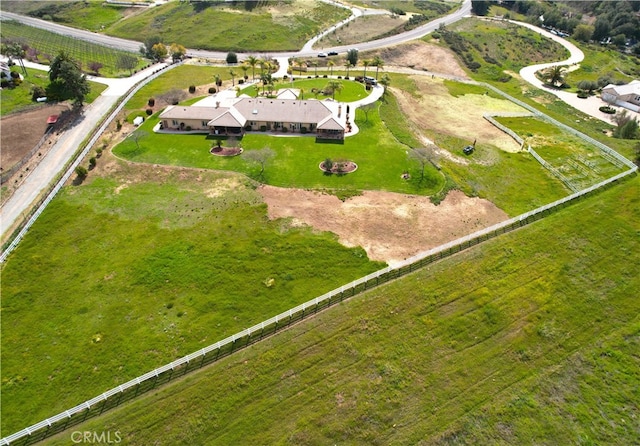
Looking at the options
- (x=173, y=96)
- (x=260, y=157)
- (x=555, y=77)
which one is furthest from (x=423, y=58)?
(x=260, y=157)

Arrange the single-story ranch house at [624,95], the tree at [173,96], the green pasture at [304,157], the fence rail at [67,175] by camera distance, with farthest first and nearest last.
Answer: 1. the single-story ranch house at [624,95]
2. the tree at [173,96]
3. the green pasture at [304,157]
4. the fence rail at [67,175]

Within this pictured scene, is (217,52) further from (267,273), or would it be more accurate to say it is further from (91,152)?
(267,273)

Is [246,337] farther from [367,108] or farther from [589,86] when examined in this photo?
[589,86]

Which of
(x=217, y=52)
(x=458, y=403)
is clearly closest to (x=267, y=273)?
(x=458, y=403)

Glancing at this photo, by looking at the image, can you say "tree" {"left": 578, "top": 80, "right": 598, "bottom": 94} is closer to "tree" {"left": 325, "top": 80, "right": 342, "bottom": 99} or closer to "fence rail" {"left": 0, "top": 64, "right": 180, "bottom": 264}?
"tree" {"left": 325, "top": 80, "right": 342, "bottom": 99}

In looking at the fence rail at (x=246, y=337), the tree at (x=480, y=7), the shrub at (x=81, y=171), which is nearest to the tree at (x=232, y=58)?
the shrub at (x=81, y=171)

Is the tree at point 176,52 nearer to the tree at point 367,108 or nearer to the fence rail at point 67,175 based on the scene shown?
the fence rail at point 67,175
